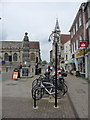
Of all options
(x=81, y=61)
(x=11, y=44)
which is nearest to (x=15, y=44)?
(x=11, y=44)

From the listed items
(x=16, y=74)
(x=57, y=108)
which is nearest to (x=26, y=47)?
(x=16, y=74)

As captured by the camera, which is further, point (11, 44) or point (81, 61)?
point (11, 44)

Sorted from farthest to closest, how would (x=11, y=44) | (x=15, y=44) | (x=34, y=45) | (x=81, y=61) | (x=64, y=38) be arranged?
(x=11, y=44), (x=15, y=44), (x=34, y=45), (x=64, y=38), (x=81, y=61)

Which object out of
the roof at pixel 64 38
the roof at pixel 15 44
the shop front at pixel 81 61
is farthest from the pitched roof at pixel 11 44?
the shop front at pixel 81 61

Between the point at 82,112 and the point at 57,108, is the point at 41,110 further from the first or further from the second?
the point at 82,112

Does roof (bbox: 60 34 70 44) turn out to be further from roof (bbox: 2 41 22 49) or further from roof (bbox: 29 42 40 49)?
roof (bbox: 2 41 22 49)

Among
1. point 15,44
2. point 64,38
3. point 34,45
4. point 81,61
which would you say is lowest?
point 81,61

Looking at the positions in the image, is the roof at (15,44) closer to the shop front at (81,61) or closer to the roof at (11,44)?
the roof at (11,44)

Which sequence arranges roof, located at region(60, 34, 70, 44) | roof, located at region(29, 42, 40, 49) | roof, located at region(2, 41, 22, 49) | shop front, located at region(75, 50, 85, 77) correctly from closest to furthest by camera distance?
shop front, located at region(75, 50, 85, 77) → roof, located at region(60, 34, 70, 44) → roof, located at region(29, 42, 40, 49) → roof, located at region(2, 41, 22, 49)

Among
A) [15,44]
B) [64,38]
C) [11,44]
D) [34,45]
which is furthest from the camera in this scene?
[11,44]

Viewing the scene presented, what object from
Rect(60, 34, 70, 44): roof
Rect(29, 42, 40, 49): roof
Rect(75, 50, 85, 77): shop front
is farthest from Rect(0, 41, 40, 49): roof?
Rect(75, 50, 85, 77): shop front

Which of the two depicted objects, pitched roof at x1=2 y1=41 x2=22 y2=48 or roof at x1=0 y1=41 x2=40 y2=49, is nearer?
roof at x1=0 y1=41 x2=40 y2=49

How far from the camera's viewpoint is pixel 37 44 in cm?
6038

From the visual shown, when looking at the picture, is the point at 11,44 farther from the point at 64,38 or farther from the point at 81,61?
the point at 81,61
